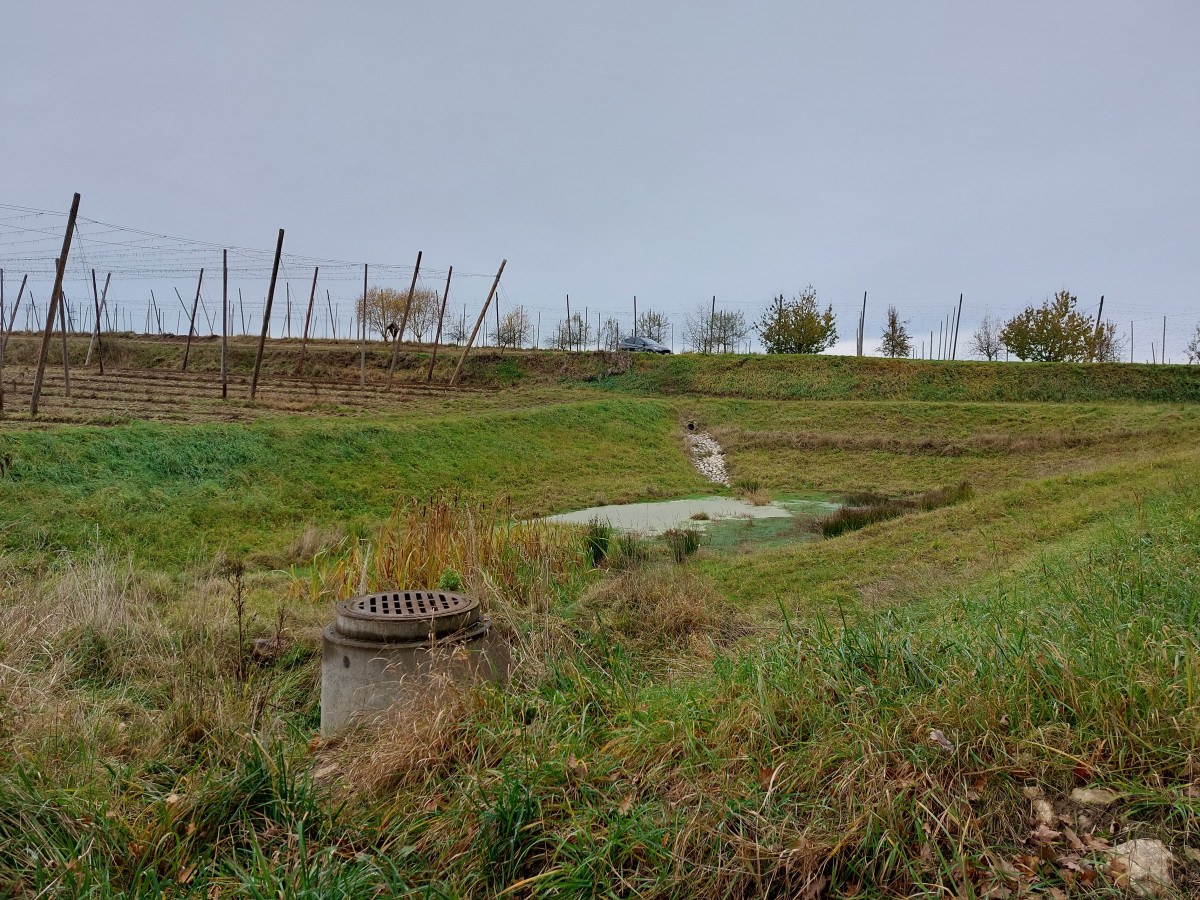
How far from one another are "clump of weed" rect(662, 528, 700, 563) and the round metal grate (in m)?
6.09

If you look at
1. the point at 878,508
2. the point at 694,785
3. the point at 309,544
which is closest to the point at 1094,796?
the point at 694,785

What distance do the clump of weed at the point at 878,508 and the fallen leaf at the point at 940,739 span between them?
10413 mm

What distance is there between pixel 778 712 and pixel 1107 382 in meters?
35.0

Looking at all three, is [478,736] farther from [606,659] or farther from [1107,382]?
[1107,382]

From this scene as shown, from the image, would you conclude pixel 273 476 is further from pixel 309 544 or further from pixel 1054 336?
pixel 1054 336

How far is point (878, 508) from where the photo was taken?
15211mm

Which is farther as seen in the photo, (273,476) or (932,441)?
(932,441)

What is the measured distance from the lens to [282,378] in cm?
3312

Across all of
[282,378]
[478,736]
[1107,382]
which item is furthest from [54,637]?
[1107,382]

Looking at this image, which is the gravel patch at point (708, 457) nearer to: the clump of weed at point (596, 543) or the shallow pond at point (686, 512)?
the shallow pond at point (686, 512)

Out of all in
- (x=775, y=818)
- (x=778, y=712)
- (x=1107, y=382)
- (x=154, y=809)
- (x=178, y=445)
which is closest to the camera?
(x=775, y=818)

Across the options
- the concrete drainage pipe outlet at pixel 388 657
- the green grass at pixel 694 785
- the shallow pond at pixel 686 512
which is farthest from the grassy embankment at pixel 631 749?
the shallow pond at pixel 686 512

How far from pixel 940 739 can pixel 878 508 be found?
522 inches

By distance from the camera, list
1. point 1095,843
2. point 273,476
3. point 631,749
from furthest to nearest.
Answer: point 273,476
point 631,749
point 1095,843
